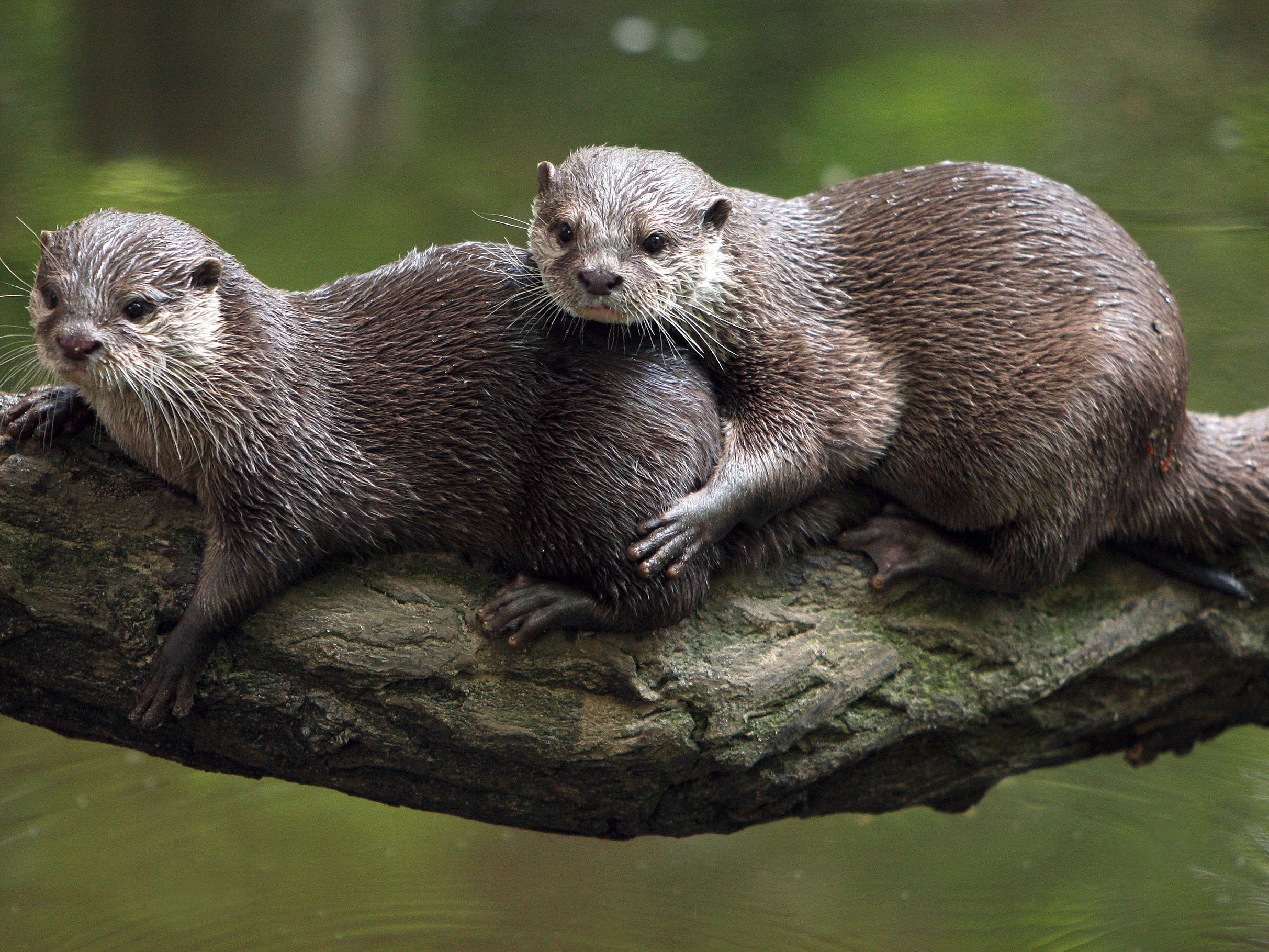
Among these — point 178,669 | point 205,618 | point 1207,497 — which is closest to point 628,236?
point 205,618

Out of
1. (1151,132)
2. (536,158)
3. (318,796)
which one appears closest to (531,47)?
(536,158)

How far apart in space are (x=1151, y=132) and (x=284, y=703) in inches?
201

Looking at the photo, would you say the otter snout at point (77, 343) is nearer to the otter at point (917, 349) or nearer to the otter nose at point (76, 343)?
the otter nose at point (76, 343)

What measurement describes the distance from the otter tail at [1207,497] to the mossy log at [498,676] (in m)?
0.32

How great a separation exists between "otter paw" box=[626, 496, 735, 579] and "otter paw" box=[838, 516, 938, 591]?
20.6 inches

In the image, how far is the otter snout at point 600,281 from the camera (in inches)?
89.7

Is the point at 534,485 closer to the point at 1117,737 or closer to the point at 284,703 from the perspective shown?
the point at 284,703

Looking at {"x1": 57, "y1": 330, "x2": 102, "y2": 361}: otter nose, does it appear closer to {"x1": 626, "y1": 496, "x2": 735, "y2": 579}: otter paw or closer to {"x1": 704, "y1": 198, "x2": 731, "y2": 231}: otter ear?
{"x1": 626, "y1": 496, "x2": 735, "y2": 579}: otter paw

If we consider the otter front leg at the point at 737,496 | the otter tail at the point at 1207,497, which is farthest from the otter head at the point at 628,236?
the otter tail at the point at 1207,497

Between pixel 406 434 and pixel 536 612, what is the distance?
0.47 meters

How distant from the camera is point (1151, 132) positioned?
5746 mm

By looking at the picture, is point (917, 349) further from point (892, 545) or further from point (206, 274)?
point (206, 274)

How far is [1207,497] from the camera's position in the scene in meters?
2.96

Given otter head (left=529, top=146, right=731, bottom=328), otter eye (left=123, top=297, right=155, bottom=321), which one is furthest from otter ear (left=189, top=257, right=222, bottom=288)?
otter head (left=529, top=146, right=731, bottom=328)
